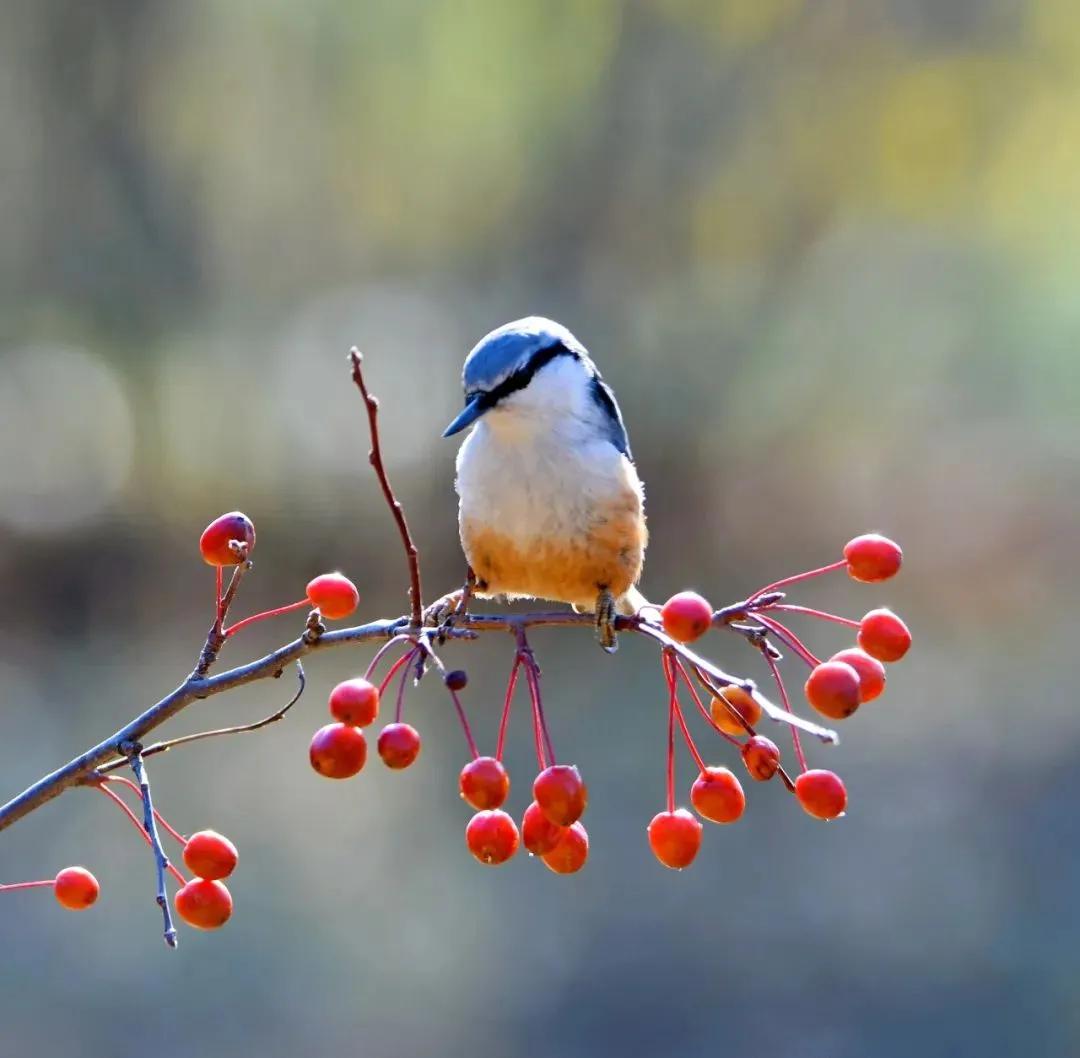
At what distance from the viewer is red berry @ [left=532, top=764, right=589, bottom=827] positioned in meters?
1.35

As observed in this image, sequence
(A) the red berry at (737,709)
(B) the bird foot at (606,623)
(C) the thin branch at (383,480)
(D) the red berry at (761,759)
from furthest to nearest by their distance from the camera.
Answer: (B) the bird foot at (606,623) < (A) the red berry at (737,709) < (D) the red berry at (761,759) < (C) the thin branch at (383,480)

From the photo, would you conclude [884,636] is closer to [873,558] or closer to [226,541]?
[873,558]

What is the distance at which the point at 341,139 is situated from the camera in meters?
6.84

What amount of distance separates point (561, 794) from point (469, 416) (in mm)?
647

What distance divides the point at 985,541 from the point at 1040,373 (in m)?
0.86

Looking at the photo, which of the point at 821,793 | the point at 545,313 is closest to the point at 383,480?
the point at 821,793

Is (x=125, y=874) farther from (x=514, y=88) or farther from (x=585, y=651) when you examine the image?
(x=514, y=88)

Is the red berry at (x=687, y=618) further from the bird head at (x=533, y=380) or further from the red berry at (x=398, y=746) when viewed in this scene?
the bird head at (x=533, y=380)

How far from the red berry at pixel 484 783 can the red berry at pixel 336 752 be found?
0.12 metres

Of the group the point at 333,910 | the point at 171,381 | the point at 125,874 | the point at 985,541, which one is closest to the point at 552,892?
the point at 333,910

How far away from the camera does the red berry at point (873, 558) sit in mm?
1532

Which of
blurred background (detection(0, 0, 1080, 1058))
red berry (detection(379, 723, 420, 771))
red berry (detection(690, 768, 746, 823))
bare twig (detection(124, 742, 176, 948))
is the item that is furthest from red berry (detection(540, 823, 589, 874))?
blurred background (detection(0, 0, 1080, 1058))

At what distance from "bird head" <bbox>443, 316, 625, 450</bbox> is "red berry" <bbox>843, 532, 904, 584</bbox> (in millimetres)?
518

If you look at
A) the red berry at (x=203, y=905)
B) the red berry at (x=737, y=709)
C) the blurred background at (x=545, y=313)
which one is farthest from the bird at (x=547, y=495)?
the blurred background at (x=545, y=313)
